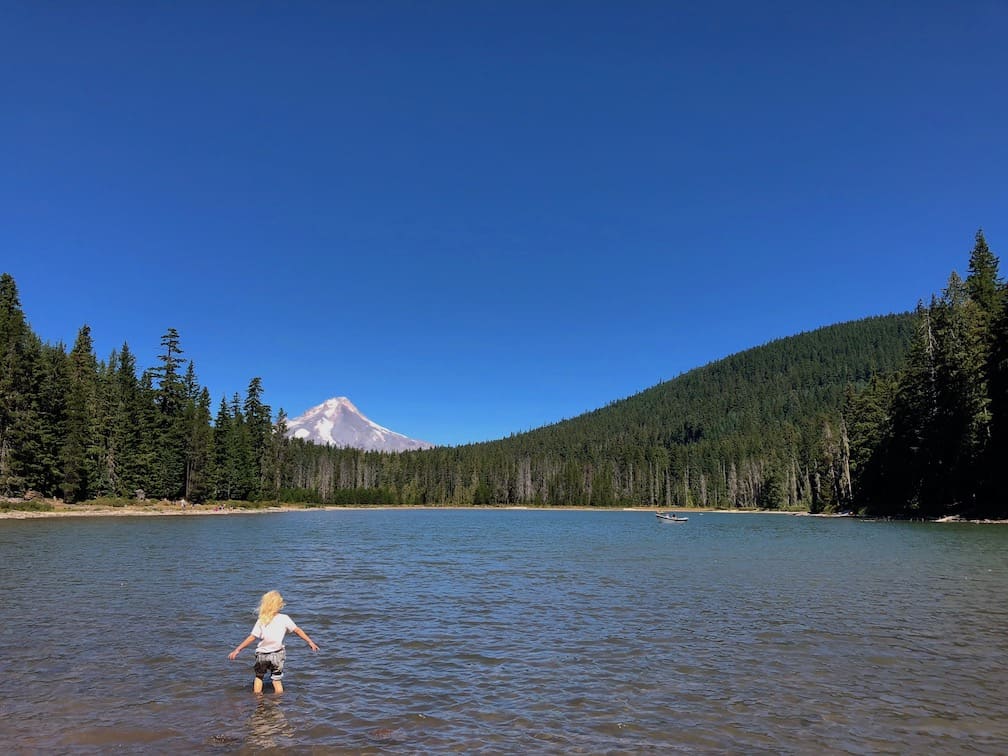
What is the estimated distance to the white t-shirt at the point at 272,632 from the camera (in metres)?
12.2

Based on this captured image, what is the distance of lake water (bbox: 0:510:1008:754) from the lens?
1012 centimetres

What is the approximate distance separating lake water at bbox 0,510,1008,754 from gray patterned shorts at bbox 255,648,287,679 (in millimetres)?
509

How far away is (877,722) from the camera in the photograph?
10609 mm

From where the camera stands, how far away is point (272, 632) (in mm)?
12227

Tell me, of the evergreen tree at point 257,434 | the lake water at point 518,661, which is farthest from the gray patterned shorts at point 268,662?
the evergreen tree at point 257,434

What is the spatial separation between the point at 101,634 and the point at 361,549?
3004cm

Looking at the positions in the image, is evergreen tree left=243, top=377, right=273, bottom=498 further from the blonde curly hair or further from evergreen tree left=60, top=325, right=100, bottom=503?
the blonde curly hair

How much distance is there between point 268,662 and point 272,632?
2.30 ft

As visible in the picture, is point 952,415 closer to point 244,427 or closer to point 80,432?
point 80,432

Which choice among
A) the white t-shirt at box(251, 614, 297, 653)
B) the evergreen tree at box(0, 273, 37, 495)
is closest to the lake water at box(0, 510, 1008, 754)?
the white t-shirt at box(251, 614, 297, 653)

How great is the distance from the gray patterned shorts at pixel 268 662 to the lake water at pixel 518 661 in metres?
0.51

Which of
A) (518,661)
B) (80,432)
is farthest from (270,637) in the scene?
(80,432)

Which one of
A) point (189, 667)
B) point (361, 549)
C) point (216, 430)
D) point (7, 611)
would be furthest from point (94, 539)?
point (216, 430)

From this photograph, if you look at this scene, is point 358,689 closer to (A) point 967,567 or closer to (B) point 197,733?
(B) point 197,733
